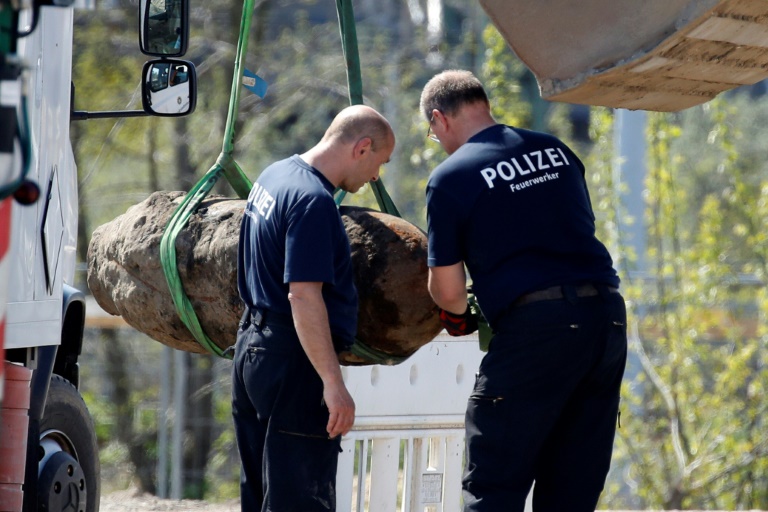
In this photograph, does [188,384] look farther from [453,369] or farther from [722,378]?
[453,369]

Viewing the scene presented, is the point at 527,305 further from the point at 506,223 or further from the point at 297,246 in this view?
the point at 297,246

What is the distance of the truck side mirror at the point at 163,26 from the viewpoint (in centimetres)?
421

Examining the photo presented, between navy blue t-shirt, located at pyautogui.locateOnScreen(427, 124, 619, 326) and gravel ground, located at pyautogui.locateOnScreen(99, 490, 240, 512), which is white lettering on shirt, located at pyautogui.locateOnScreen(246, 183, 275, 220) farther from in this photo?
gravel ground, located at pyautogui.locateOnScreen(99, 490, 240, 512)

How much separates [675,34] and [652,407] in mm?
5909

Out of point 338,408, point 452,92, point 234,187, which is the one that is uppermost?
point 452,92

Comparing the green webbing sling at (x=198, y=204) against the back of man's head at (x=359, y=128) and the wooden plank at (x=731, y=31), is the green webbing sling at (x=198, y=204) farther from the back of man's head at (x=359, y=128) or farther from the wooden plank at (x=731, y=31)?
the wooden plank at (x=731, y=31)

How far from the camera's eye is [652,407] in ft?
29.9

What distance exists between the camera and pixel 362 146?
12.5 feet

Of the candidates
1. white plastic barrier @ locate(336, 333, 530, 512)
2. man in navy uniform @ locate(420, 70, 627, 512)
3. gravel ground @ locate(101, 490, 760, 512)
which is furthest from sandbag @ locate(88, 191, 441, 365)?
gravel ground @ locate(101, 490, 760, 512)

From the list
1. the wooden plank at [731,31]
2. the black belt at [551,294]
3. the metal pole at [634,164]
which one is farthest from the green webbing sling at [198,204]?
the metal pole at [634,164]

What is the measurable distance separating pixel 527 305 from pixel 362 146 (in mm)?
784

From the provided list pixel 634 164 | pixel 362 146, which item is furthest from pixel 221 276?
pixel 634 164

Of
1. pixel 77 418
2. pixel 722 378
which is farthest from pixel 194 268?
pixel 722 378

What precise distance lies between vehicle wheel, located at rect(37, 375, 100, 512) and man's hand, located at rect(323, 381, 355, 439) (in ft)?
3.28
